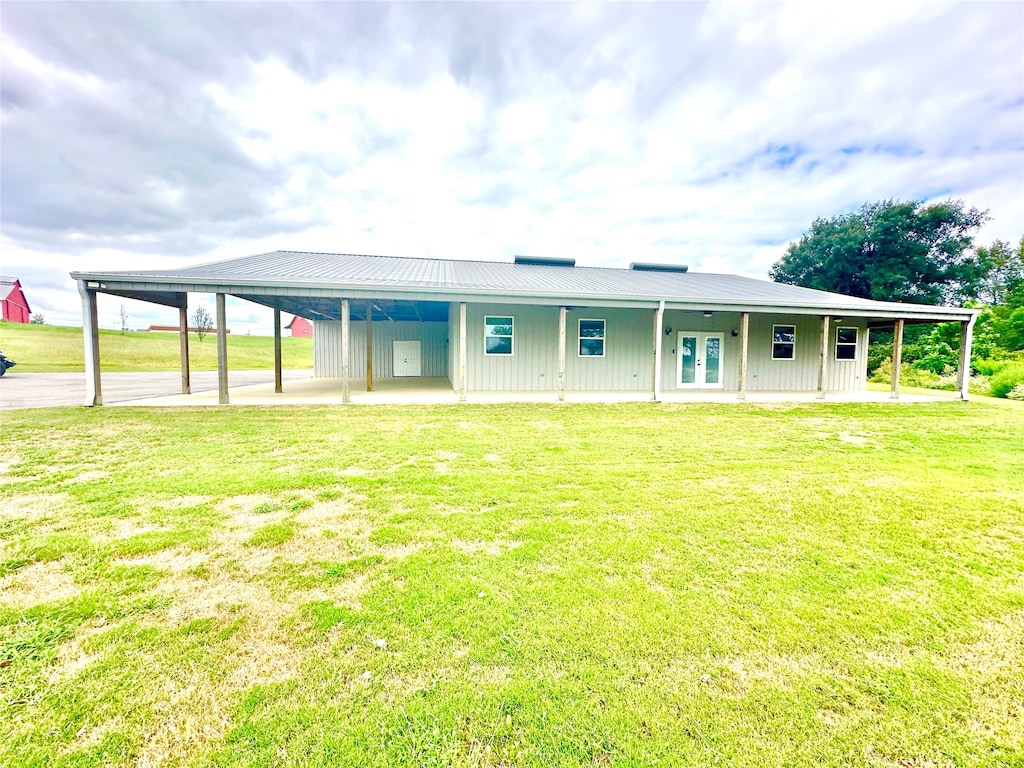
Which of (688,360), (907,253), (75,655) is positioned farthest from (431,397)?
(907,253)

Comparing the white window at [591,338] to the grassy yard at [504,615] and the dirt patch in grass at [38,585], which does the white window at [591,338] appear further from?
the dirt patch in grass at [38,585]

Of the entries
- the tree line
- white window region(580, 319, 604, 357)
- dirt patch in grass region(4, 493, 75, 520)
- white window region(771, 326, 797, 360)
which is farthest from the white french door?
the tree line

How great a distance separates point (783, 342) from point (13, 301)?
69.5m

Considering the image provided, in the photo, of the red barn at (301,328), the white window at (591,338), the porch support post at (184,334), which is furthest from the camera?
the red barn at (301,328)

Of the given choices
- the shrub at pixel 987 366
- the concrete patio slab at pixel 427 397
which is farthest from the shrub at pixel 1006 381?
the concrete patio slab at pixel 427 397

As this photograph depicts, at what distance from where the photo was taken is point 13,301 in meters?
44.6

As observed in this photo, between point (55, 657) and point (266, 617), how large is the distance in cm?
91

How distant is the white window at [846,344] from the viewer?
14891mm

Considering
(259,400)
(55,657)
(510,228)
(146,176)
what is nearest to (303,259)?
(259,400)

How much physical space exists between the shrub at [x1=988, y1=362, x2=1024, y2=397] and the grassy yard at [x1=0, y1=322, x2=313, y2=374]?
3530cm

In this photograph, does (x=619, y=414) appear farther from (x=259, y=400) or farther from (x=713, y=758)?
(x=259, y=400)

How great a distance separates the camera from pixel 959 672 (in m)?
2.08

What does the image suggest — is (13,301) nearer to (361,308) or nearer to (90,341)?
(361,308)

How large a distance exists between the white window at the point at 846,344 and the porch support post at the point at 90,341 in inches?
846
